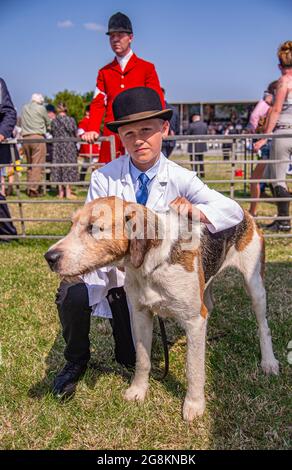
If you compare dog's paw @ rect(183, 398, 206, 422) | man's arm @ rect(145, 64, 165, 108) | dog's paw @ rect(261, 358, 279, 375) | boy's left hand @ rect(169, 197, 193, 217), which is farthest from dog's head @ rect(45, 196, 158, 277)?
man's arm @ rect(145, 64, 165, 108)

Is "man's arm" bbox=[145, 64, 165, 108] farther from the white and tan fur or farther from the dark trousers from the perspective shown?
the dark trousers

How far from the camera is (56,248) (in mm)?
2445

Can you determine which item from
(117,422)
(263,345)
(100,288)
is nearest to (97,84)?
(100,288)

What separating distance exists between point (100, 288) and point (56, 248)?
2.46 ft

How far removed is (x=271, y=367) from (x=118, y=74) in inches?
142

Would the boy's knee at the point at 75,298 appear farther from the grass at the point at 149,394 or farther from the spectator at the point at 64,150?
the spectator at the point at 64,150

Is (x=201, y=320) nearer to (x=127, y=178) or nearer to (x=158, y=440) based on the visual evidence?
(x=158, y=440)

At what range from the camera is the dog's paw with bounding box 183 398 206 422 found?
9.43 ft

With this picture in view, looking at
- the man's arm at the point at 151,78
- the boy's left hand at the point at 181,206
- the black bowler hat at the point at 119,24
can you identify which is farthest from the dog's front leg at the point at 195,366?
the black bowler hat at the point at 119,24

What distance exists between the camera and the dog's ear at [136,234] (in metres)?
2.51

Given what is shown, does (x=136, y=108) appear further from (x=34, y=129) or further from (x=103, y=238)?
(x=34, y=129)

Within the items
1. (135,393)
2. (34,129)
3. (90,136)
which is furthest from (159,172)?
(34,129)

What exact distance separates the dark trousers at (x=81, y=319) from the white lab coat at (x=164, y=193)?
3.1 inches

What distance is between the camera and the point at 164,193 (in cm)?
301
